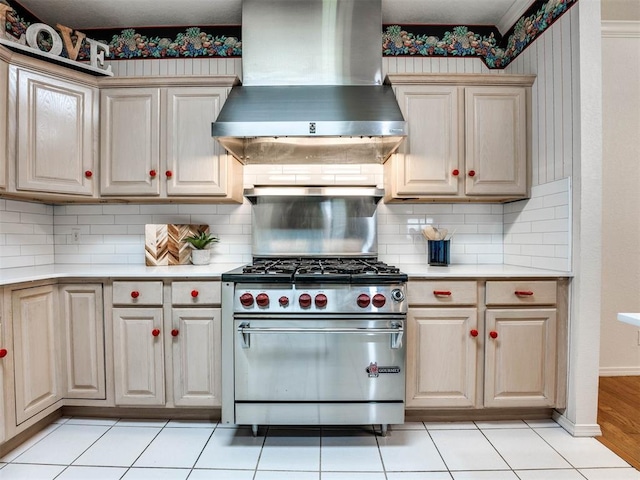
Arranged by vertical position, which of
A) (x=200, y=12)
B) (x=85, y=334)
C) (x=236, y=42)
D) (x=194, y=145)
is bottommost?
(x=85, y=334)

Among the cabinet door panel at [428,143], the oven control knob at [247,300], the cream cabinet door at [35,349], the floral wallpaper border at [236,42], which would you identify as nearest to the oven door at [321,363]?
the oven control knob at [247,300]

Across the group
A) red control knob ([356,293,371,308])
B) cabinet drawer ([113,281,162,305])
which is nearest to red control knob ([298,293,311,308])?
red control knob ([356,293,371,308])

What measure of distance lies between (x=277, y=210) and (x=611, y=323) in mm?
2826

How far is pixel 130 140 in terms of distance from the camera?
2436mm

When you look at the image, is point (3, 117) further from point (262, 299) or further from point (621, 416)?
point (621, 416)

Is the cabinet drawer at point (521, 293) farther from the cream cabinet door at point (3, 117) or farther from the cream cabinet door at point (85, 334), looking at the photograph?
the cream cabinet door at point (3, 117)

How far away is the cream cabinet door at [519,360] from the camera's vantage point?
210 centimetres

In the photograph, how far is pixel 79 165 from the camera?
237 centimetres

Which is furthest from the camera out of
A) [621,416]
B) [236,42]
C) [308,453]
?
[236,42]

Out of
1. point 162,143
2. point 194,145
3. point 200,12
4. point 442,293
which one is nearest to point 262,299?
point 442,293

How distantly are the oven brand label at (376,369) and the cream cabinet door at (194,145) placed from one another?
57.2 inches

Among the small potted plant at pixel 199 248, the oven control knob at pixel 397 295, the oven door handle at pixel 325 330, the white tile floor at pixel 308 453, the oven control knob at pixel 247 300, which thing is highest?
the small potted plant at pixel 199 248

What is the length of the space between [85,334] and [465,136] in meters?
2.72

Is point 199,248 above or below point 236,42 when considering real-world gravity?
below
